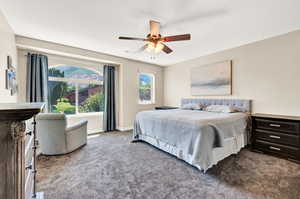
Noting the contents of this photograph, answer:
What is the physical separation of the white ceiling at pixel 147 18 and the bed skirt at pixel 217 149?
2239 mm

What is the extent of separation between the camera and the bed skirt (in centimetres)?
235

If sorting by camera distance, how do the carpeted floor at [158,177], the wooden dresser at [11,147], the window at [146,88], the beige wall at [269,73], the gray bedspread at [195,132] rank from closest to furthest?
the wooden dresser at [11,147]
the carpeted floor at [158,177]
the gray bedspread at [195,132]
the beige wall at [269,73]
the window at [146,88]

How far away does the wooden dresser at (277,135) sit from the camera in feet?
8.25

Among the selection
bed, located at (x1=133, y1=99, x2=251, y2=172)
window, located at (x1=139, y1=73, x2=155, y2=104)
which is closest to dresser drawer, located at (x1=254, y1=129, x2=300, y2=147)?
bed, located at (x1=133, y1=99, x2=251, y2=172)

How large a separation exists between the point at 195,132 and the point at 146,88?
3.78m

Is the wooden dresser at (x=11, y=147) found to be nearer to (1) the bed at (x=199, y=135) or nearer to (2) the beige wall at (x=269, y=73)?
(1) the bed at (x=199, y=135)

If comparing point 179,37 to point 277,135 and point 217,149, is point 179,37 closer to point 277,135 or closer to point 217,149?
point 217,149

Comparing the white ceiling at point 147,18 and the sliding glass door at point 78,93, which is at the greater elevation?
the white ceiling at point 147,18

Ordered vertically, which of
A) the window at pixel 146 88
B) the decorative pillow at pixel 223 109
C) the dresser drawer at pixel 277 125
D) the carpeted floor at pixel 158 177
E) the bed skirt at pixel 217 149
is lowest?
the carpeted floor at pixel 158 177

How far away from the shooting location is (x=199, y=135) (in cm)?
215

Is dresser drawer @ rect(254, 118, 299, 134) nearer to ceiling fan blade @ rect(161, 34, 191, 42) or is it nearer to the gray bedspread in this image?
the gray bedspread

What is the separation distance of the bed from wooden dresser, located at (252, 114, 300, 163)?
25 cm

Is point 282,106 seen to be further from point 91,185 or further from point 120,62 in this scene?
point 120,62

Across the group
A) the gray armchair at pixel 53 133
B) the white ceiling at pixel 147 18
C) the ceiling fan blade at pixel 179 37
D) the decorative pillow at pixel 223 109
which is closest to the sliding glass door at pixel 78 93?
the white ceiling at pixel 147 18
